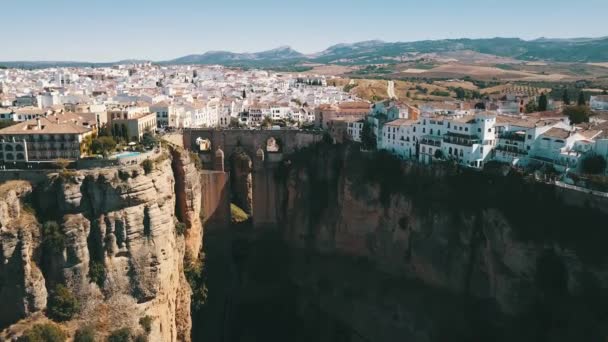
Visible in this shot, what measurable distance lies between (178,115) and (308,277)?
18.0 m

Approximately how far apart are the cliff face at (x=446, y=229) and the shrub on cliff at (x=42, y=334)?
16149mm

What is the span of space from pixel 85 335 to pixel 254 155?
59.8 ft

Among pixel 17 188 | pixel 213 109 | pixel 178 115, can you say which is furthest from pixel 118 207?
pixel 213 109

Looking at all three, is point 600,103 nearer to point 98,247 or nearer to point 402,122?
point 402,122

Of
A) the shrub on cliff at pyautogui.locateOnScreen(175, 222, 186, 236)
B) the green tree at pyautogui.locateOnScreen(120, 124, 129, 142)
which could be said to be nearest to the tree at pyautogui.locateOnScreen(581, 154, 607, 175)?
the shrub on cliff at pyautogui.locateOnScreen(175, 222, 186, 236)

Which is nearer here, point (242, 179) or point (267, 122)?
point (242, 179)

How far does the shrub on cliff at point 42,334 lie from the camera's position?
23.9 m

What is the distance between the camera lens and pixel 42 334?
24125 millimetres

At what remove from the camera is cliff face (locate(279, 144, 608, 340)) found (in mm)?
24422

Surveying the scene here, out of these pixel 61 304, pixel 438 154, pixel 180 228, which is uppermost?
pixel 438 154

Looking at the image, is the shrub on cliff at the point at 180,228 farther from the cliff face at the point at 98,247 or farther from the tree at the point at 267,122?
the tree at the point at 267,122

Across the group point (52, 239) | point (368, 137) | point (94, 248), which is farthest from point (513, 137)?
point (52, 239)

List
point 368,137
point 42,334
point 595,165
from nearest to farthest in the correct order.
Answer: point 42,334 < point 595,165 < point 368,137

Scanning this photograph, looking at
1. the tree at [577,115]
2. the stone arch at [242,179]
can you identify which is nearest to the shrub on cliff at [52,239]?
the stone arch at [242,179]
